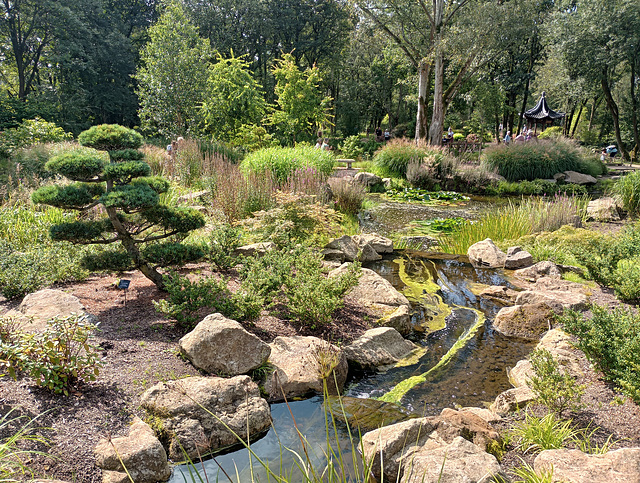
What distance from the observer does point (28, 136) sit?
512 inches

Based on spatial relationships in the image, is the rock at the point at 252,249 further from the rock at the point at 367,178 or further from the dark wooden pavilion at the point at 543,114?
the dark wooden pavilion at the point at 543,114

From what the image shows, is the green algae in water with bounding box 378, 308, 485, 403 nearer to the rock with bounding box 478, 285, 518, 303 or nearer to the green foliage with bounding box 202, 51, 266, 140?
the rock with bounding box 478, 285, 518, 303

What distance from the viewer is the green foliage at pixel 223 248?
5.09 meters

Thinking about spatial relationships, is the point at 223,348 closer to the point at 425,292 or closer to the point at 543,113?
the point at 425,292

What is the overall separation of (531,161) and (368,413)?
1578 centimetres

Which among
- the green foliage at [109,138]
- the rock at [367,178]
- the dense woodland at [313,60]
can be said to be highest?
the dense woodland at [313,60]

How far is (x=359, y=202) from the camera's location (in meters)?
10.4

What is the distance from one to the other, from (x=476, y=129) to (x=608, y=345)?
1189 inches

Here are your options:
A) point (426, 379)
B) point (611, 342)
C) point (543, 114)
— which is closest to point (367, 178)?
point (426, 379)

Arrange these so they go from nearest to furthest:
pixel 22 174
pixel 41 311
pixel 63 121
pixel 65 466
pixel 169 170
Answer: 1. pixel 65 466
2. pixel 41 311
3. pixel 22 174
4. pixel 169 170
5. pixel 63 121

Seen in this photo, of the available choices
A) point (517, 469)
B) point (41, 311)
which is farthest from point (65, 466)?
point (517, 469)

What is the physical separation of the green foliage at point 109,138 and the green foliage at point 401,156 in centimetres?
1258

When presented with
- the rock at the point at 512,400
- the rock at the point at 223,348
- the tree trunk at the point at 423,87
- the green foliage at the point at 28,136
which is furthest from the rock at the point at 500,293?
the tree trunk at the point at 423,87

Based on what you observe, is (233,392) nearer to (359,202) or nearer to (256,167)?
(256,167)
